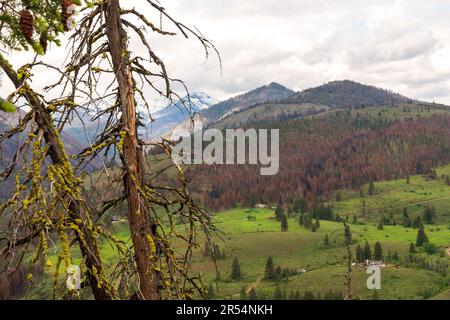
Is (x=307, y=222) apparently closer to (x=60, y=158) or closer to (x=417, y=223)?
(x=417, y=223)

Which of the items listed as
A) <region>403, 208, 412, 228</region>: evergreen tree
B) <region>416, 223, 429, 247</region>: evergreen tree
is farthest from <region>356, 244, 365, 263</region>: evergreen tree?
<region>403, 208, 412, 228</region>: evergreen tree

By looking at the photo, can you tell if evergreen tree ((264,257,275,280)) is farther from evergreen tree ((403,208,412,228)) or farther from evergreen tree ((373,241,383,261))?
evergreen tree ((403,208,412,228))

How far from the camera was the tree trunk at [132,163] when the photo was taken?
21.5 feet

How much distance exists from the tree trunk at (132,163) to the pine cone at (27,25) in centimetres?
216

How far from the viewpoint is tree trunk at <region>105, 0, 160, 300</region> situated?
21.5 ft

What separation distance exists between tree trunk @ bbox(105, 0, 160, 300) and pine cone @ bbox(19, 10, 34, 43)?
2163 millimetres

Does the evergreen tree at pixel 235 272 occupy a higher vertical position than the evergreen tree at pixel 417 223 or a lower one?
lower

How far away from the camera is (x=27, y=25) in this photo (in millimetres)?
4500

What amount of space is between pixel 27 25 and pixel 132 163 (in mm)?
2644

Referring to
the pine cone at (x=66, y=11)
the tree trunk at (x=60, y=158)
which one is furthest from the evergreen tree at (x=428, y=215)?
the pine cone at (x=66, y=11)

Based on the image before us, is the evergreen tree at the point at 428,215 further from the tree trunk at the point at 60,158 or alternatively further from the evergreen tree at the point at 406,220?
the tree trunk at the point at 60,158

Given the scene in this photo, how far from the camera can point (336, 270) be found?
13000 centimetres
